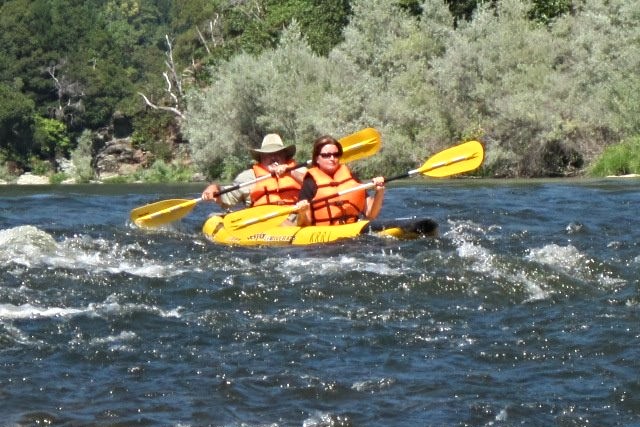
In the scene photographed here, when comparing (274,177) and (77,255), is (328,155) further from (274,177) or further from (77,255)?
(77,255)

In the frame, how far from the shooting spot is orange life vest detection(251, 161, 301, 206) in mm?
12508

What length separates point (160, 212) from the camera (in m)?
13.4

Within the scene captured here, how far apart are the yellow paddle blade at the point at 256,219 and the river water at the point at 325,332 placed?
1.54 ft

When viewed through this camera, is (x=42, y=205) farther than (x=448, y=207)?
Yes

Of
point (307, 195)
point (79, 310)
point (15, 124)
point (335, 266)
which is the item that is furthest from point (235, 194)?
point (15, 124)

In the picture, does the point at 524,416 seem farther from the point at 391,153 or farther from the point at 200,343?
the point at 391,153

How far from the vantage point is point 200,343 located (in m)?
7.05

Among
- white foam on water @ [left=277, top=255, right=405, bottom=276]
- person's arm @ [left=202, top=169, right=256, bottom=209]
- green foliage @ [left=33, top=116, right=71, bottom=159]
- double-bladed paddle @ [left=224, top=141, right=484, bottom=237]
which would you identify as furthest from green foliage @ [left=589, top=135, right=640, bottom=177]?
green foliage @ [left=33, top=116, right=71, bottom=159]

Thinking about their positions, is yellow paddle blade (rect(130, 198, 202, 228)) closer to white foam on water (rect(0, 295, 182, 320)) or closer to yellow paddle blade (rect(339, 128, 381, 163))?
yellow paddle blade (rect(339, 128, 381, 163))

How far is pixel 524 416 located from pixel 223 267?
14.9ft

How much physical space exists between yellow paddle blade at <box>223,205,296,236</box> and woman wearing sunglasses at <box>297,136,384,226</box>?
23cm

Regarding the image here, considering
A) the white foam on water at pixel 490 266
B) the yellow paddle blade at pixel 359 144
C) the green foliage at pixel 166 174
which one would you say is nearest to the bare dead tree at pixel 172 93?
the green foliage at pixel 166 174

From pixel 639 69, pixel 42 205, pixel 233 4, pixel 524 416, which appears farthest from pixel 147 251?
pixel 233 4

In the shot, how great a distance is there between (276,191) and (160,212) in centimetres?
151
